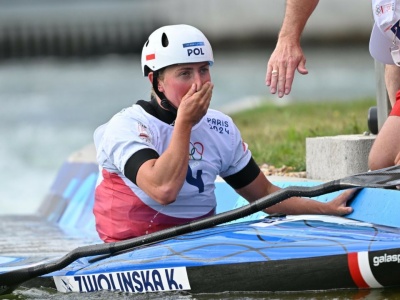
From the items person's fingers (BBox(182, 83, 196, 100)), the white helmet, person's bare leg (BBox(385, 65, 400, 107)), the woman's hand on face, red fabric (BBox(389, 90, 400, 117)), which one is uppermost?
the white helmet

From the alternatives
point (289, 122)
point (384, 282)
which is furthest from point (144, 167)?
point (289, 122)

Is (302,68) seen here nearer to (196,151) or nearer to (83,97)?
(196,151)

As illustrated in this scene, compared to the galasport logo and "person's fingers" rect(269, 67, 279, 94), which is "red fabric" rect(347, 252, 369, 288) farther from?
"person's fingers" rect(269, 67, 279, 94)

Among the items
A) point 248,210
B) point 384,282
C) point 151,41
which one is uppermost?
point 151,41

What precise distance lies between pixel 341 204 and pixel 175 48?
132 centimetres

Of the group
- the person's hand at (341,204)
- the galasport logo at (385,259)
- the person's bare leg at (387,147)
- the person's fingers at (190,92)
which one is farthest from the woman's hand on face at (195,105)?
the person's bare leg at (387,147)

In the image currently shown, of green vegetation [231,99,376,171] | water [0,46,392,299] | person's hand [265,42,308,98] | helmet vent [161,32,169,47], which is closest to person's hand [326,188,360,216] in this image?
person's hand [265,42,308,98]

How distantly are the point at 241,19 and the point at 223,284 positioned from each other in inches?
2177

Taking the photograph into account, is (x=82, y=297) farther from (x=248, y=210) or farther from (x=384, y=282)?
(x=384, y=282)

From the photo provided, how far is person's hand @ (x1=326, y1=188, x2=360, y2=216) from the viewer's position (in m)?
6.80

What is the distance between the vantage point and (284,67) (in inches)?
263

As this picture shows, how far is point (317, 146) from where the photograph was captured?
895 cm

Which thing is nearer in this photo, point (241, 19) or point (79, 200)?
point (79, 200)

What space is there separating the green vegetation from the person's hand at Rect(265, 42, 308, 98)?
3.23m
